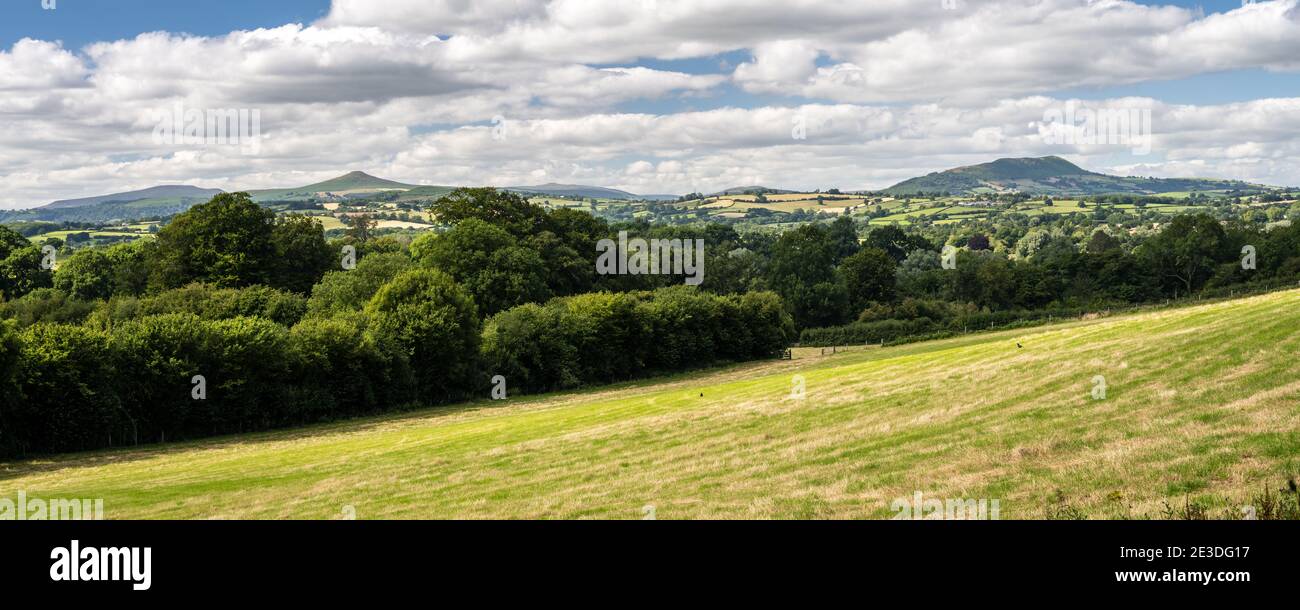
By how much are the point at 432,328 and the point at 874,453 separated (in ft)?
161

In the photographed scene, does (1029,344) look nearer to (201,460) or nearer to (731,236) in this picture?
(201,460)

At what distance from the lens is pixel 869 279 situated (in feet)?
402

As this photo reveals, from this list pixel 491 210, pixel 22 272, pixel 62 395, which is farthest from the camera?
pixel 491 210

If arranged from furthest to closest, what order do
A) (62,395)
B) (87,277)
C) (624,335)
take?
(87,277)
(624,335)
(62,395)

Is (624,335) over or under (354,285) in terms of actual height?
under

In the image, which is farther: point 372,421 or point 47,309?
point 47,309

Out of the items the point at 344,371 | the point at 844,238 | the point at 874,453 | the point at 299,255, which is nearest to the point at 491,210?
the point at 299,255

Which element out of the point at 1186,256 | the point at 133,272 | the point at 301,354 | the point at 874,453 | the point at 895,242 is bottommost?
the point at 301,354

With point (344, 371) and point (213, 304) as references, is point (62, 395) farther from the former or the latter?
point (213, 304)

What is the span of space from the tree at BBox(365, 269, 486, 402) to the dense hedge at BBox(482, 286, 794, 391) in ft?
7.57
